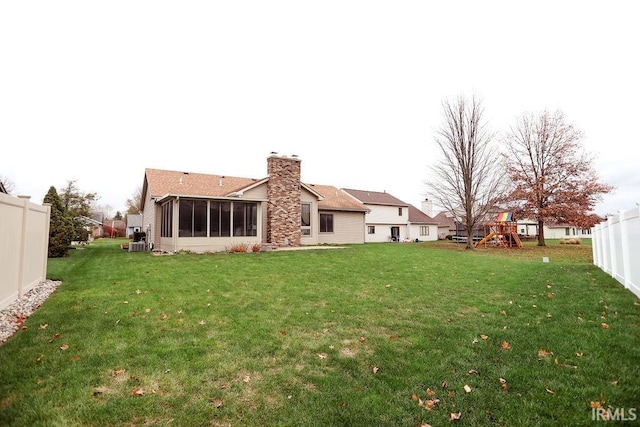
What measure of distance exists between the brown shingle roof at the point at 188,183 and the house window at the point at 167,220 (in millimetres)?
1731

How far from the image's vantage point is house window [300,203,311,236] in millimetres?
23109

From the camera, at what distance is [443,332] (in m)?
4.75

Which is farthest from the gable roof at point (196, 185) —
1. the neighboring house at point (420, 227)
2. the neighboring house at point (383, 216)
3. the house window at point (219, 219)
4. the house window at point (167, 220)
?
the neighboring house at point (420, 227)

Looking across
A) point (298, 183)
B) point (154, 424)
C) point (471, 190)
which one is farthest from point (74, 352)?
point (471, 190)

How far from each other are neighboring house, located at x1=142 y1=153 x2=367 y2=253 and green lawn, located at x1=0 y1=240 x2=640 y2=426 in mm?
9252

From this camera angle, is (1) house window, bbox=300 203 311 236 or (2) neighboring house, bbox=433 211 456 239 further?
(2) neighboring house, bbox=433 211 456 239

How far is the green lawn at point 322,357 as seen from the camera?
2797mm

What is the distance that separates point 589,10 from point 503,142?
20.7 meters

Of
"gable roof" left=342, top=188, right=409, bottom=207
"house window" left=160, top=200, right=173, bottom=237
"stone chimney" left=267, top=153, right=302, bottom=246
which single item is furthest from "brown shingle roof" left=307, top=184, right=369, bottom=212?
"house window" left=160, top=200, right=173, bottom=237

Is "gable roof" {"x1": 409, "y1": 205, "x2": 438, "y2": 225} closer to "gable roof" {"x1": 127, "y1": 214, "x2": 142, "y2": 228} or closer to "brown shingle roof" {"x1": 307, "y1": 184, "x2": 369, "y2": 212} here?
"brown shingle roof" {"x1": 307, "y1": 184, "x2": 369, "y2": 212}

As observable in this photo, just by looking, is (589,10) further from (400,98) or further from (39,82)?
(39,82)

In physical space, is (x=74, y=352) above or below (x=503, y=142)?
below

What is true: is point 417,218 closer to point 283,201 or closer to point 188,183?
point 283,201

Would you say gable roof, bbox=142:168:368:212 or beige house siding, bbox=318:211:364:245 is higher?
gable roof, bbox=142:168:368:212
